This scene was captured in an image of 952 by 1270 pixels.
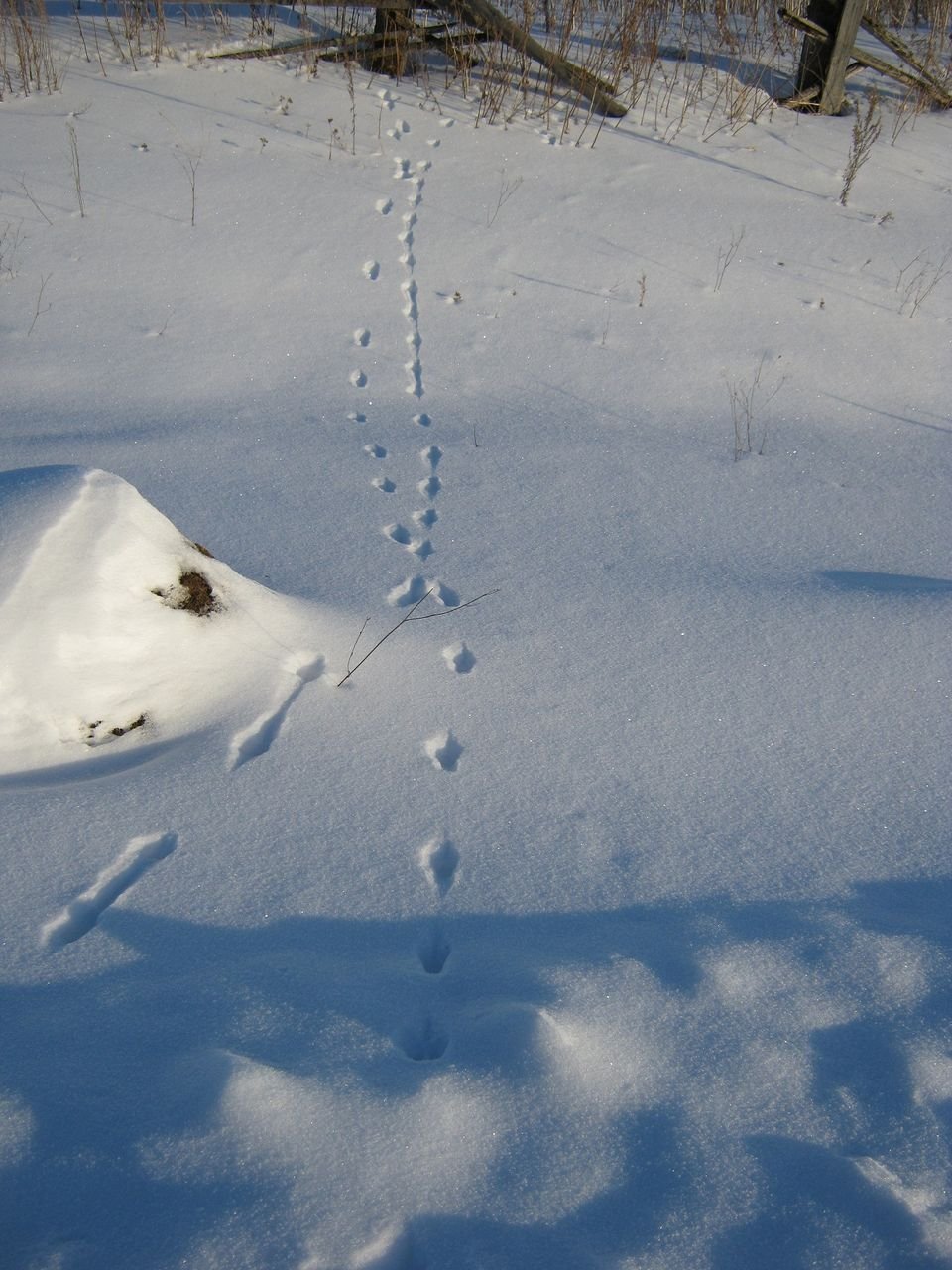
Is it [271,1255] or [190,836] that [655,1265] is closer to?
[271,1255]

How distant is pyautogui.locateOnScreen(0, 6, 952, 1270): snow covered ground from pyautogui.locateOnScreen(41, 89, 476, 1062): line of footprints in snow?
0.01m

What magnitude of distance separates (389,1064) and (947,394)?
3.88m

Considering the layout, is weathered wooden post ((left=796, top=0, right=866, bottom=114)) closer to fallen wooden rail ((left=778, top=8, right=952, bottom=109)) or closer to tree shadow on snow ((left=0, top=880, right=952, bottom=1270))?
fallen wooden rail ((left=778, top=8, right=952, bottom=109))

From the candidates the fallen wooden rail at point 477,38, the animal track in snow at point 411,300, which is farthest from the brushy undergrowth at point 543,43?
the animal track in snow at point 411,300

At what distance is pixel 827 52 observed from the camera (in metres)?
6.34

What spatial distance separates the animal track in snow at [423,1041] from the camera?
1.57 metres

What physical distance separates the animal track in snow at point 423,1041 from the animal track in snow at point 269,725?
2.76 feet

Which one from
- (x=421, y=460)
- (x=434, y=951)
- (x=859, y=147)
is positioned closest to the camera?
(x=434, y=951)

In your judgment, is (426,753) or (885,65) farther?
(885,65)

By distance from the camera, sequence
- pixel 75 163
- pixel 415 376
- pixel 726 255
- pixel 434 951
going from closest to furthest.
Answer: pixel 434 951, pixel 415 376, pixel 726 255, pixel 75 163

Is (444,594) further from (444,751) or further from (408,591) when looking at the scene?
(444,751)

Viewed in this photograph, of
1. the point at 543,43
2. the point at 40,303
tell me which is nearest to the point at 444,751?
the point at 40,303

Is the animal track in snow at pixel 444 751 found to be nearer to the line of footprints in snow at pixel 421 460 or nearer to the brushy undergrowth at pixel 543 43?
the line of footprints in snow at pixel 421 460

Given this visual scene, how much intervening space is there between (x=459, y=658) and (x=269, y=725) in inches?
23.6
